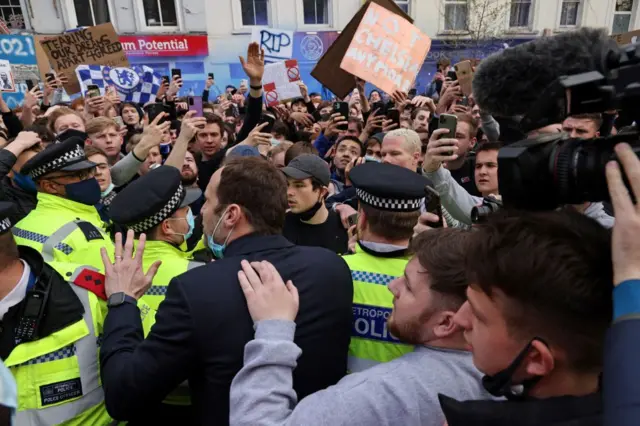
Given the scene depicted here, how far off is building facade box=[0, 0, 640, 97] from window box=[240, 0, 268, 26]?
0.03 meters

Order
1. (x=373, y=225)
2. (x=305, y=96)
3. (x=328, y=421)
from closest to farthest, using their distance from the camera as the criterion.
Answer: (x=328, y=421) < (x=373, y=225) < (x=305, y=96)

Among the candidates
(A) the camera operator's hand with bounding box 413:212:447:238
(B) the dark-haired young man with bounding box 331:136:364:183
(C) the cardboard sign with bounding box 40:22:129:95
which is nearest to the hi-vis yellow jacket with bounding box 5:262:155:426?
(A) the camera operator's hand with bounding box 413:212:447:238

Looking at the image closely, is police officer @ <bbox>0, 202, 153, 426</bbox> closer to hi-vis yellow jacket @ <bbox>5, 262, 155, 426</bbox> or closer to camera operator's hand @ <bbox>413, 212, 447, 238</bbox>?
hi-vis yellow jacket @ <bbox>5, 262, 155, 426</bbox>

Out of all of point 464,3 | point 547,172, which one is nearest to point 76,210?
point 547,172

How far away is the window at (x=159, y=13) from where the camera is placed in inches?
611

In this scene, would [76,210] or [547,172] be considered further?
[76,210]

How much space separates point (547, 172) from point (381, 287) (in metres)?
1.06

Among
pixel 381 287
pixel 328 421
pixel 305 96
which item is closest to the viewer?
pixel 328 421

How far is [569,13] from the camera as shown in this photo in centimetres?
1717

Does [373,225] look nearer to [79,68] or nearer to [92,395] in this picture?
[92,395]

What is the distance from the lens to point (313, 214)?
3.23 m

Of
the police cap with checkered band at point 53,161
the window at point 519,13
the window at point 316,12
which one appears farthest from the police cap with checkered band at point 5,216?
the window at point 519,13

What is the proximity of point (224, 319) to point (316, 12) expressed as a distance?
1721cm

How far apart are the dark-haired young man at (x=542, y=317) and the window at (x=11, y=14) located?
18108 mm
